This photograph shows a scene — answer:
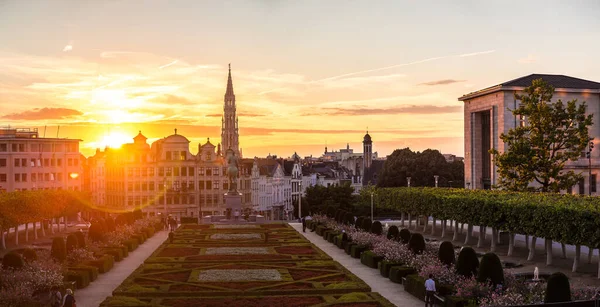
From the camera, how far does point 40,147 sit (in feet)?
440

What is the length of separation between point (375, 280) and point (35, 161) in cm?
10629

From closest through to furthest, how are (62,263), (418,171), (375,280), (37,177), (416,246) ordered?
(375,280) → (62,263) → (416,246) → (418,171) → (37,177)

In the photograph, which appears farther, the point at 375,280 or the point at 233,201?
the point at 233,201

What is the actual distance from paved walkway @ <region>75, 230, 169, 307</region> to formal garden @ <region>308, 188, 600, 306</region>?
569 inches

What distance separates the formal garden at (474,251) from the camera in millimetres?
29156

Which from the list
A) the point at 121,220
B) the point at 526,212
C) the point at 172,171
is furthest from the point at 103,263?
the point at 172,171

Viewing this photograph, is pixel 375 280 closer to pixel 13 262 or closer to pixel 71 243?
pixel 13 262

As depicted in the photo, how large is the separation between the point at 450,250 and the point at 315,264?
10040 millimetres

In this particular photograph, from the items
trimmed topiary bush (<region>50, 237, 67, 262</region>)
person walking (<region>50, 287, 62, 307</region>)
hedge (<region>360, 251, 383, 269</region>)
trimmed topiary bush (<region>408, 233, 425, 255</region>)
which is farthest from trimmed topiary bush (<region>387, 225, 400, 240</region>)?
person walking (<region>50, 287, 62, 307</region>)

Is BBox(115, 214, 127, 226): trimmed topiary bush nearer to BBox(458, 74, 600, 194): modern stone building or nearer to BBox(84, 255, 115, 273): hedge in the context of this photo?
BBox(84, 255, 115, 273): hedge

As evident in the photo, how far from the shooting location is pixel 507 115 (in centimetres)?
8800

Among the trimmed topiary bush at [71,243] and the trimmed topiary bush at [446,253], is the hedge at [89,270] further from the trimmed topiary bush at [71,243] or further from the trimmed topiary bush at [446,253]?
the trimmed topiary bush at [446,253]

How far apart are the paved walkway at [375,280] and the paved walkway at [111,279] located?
42.8ft

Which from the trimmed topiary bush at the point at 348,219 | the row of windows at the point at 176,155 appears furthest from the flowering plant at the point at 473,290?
the row of windows at the point at 176,155
